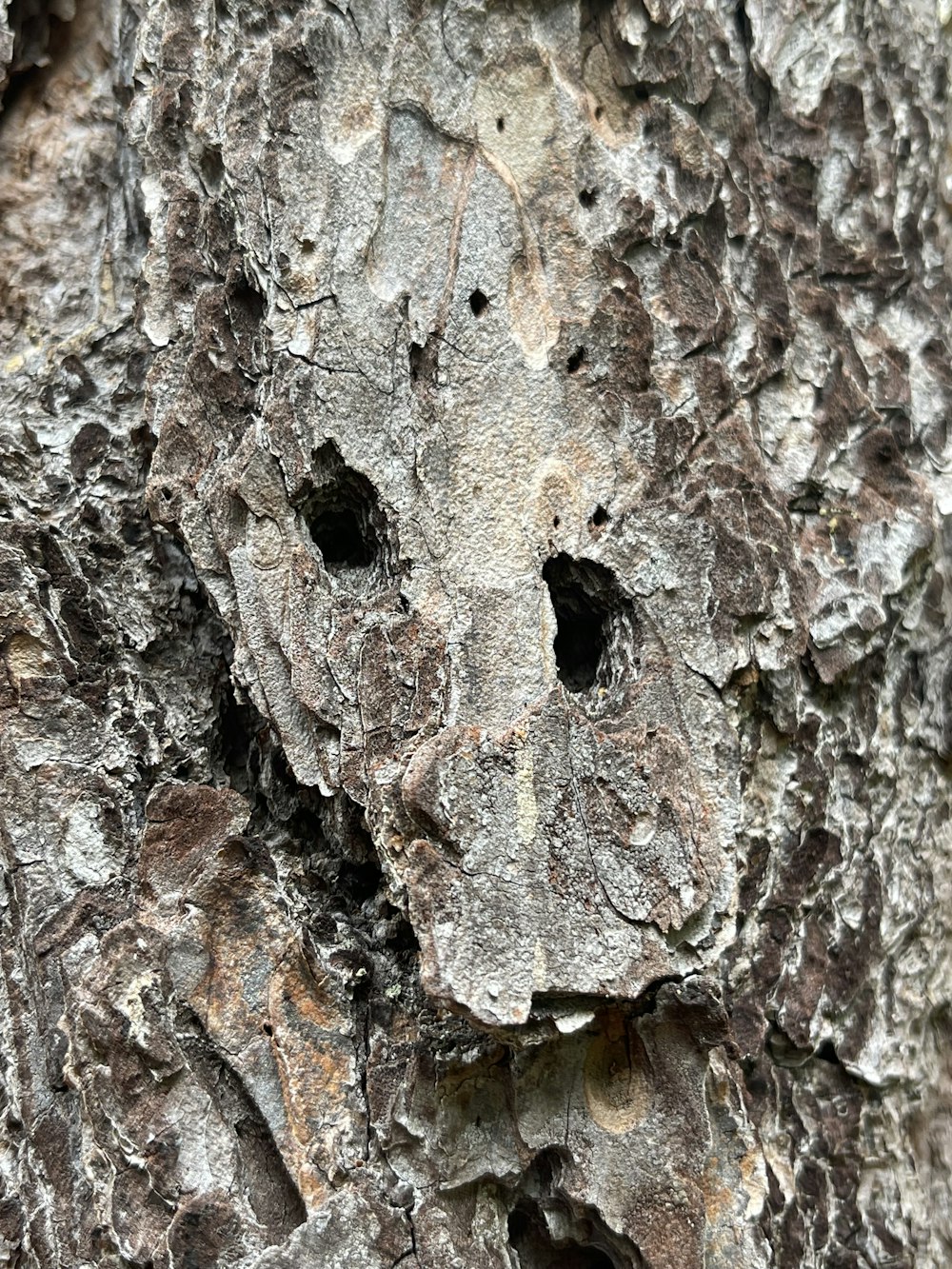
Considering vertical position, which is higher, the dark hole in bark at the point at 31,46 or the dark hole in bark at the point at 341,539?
the dark hole in bark at the point at 31,46

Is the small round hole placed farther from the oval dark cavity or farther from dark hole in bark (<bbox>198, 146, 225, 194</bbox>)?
dark hole in bark (<bbox>198, 146, 225, 194</bbox>)

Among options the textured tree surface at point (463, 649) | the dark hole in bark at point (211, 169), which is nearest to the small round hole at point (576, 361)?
the textured tree surface at point (463, 649)

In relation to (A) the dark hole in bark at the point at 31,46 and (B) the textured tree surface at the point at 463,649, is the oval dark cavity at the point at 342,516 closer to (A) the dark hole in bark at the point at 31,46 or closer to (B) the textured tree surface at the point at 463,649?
(B) the textured tree surface at the point at 463,649

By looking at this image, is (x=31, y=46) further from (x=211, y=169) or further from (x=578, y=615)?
(x=578, y=615)

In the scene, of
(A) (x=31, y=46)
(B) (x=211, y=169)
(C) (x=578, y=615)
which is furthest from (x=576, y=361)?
(A) (x=31, y=46)

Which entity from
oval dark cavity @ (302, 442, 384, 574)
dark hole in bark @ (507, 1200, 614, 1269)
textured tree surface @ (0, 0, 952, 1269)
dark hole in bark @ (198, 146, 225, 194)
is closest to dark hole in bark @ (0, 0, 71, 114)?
textured tree surface @ (0, 0, 952, 1269)

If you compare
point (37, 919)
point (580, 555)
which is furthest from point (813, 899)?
point (37, 919)

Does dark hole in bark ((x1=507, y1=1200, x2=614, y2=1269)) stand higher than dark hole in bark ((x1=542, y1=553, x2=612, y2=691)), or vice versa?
dark hole in bark ((x1=542, y1=553, x2=612, y2=691))
